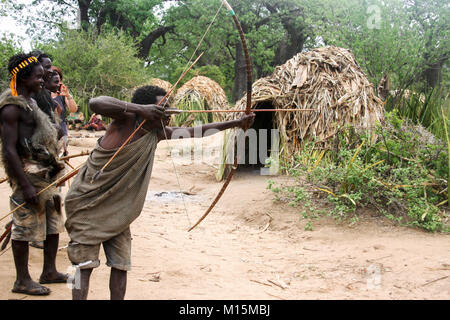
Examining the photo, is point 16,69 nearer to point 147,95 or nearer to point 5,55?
point 147,95

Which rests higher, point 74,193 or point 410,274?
point 74,193

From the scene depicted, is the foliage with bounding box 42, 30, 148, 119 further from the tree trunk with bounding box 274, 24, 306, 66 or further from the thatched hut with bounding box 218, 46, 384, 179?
the tree trunk with bounding box 274, 24, 306, 66

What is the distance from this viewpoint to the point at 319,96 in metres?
7.45

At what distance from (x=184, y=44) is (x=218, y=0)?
5.86 m

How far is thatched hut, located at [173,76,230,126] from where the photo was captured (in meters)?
14.1

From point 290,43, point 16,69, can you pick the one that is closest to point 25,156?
point 16,69

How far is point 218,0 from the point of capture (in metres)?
22.2

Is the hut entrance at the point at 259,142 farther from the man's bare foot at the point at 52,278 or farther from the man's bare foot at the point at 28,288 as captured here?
the man's bare foot at the point at 28,288

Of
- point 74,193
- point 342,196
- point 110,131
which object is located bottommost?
point 342,196

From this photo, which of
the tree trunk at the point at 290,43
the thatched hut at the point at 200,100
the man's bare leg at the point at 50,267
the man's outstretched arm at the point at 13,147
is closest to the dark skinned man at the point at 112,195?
the man's outstretched arm at the point at 13,147

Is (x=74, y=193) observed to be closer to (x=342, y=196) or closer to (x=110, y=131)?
(x=110, y=131)

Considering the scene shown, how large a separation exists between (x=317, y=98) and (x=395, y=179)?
8.53ft

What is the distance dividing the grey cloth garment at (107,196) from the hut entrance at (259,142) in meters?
6.38
